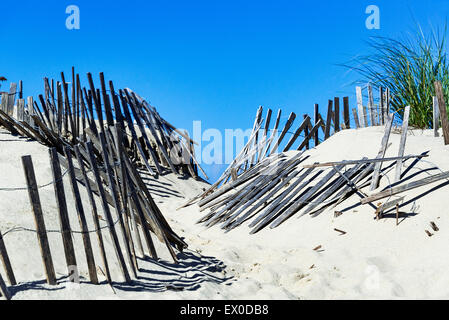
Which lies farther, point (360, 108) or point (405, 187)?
point (360, 108)

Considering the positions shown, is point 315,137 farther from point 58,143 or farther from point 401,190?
point 58,143

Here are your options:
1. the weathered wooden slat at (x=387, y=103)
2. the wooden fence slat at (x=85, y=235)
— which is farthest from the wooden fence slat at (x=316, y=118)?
the wooden fence slat at (x=85, y=235)

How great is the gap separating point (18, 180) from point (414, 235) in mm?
5122

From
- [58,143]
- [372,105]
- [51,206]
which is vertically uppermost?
[372,105]

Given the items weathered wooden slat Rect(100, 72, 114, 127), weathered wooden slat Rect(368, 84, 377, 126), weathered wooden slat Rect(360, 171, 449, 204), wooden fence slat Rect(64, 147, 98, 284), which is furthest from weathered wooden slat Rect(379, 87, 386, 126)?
wooden fence slat Rect(64, 147, 98, 284)

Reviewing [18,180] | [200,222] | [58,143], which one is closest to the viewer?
[18,180]

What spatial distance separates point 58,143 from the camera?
9070mm

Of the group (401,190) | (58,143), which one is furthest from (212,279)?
(58,143)

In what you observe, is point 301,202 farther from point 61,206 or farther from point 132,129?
point 132,129

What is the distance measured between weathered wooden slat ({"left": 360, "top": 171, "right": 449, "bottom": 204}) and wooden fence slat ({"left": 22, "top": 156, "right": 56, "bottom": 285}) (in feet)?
12.1

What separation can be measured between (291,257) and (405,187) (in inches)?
66.1

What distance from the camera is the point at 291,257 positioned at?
5.51 m

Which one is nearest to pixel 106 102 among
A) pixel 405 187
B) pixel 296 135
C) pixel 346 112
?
pixel 296 135

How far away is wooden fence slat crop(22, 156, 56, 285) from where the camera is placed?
3.76 m
